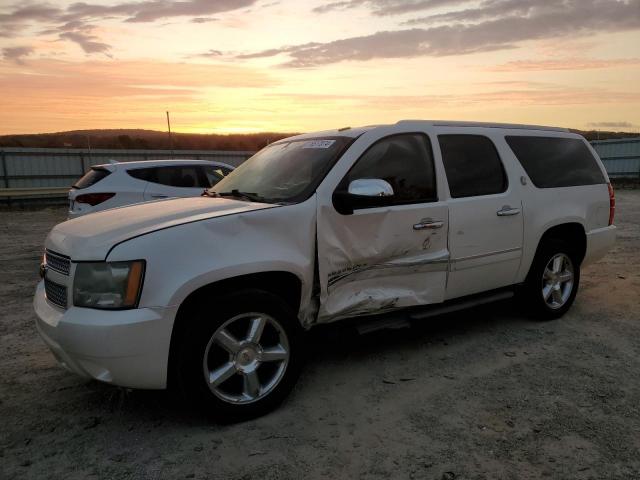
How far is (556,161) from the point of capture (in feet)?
17.4

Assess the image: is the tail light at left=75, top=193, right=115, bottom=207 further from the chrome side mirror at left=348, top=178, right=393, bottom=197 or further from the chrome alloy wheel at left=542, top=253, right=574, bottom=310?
the chrome alloy wheel at left=542, top=253, right=574, bottom=310

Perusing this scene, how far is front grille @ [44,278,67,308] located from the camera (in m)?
3.20

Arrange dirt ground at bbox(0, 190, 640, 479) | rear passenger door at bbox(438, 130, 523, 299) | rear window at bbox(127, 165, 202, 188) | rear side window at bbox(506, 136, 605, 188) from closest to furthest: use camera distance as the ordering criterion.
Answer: dirt ground at bbox(0, 190, 640, 479)
rear passenger door at bbox(438, 130, 523, 299)
rear side window at bbox(506, 136, 605, 188)
rear window at bbox(127, 165, 202, 188)

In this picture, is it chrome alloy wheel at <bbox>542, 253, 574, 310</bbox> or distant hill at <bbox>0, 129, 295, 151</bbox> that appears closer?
chrome alloy wheel at <bbox>542, 253, 574, 310</bbox>

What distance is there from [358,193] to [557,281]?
2.82 metres

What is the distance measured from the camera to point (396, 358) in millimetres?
4371

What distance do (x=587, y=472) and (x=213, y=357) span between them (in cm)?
217

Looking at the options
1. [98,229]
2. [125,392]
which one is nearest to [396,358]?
[125,392]

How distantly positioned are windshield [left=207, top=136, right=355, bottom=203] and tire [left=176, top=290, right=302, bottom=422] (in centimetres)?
84

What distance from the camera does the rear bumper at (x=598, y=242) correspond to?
5.50m

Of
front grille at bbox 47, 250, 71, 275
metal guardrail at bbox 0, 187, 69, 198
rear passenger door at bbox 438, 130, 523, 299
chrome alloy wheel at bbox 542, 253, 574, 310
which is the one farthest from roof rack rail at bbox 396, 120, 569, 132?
metal guardrail at bbox 0, 187, 69, 198

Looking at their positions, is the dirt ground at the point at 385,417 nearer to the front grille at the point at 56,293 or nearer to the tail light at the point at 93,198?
the front grille at the point at 56,293

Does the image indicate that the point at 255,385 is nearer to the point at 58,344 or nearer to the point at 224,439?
the point at 224,439

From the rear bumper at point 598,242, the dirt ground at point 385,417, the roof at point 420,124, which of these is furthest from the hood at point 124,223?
the rear bumper at point 598,242
